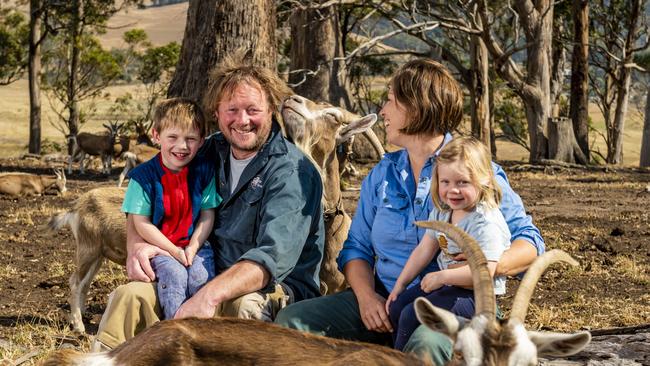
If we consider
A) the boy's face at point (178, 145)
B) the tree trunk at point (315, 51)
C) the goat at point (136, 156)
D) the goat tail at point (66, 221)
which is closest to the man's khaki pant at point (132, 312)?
the boy's face at point (178, 145)

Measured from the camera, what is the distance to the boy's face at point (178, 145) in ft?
15.5

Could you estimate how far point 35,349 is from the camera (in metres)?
5.47

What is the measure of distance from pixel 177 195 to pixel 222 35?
14.3 ft

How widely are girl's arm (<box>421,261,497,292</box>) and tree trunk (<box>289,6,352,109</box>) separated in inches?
724

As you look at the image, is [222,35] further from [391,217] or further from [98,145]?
[98,145]

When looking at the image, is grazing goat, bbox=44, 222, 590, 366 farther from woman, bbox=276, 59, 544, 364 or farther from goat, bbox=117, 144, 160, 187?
goat, bbox=117, 144, 160, 187

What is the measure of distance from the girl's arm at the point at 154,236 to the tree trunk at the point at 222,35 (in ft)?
14.0

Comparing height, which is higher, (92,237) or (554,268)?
(92,237)

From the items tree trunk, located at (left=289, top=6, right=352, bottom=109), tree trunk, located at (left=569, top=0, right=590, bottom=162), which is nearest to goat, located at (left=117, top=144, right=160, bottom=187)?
tree trunk, located at (left=289, top=6, right=352, bottom=109)

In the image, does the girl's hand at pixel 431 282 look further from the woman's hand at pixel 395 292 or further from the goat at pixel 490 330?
the goat at pixel 490 330

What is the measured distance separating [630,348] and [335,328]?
147 cm

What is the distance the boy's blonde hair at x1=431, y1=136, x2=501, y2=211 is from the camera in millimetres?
4020

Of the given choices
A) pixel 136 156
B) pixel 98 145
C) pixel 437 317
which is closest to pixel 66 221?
pixel 437 317

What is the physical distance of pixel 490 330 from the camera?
120 inches
